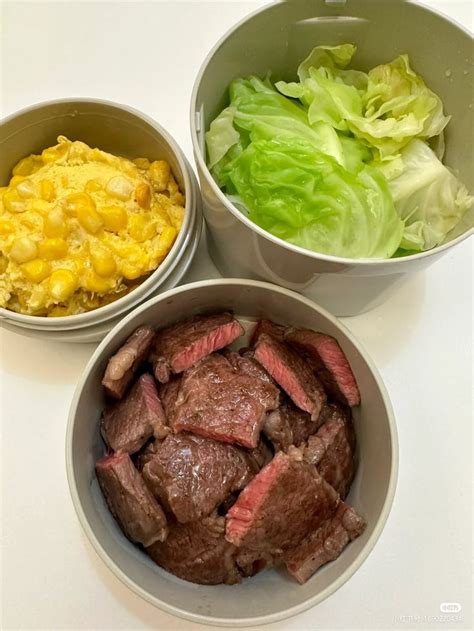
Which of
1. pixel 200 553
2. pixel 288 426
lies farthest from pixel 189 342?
pixel 200 553

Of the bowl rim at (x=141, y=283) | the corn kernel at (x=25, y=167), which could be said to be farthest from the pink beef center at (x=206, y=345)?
the corn kernel at (x=25, y=167)

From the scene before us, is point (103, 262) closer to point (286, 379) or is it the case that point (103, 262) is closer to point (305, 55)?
point (286, 379)

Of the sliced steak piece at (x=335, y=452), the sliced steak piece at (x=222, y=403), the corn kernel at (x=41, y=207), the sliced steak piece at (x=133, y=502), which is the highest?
the corn kernel at (x=41, y=207)

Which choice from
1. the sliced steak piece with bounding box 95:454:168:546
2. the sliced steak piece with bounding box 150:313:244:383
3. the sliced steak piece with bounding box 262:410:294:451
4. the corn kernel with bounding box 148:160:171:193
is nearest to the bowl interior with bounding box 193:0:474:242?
the corn kernel with bounding box 148:160:171:193

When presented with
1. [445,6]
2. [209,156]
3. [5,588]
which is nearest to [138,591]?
[5,588]

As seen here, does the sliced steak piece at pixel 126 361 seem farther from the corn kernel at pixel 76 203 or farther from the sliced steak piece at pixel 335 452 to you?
the sliced steak piece at pixel 335 452
